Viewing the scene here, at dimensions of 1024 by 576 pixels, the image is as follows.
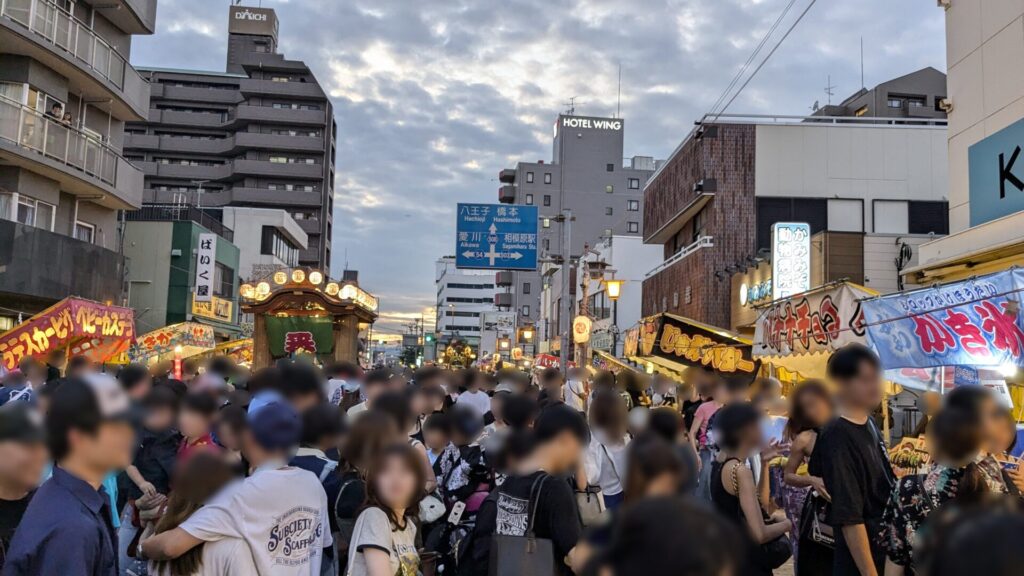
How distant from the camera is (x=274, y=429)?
3.36 metres

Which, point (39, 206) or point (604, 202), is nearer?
point (39, 206)

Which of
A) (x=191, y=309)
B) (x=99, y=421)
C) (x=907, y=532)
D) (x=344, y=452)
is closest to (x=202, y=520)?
(x=99, y=421)

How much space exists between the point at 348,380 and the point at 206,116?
205 ft

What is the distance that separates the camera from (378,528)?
3555 millimetres

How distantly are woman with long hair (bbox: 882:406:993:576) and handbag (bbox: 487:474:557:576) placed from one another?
5.30 ft

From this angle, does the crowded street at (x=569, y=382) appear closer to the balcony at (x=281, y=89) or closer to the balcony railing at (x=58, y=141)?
the balcony railing at (x=58, y=141)

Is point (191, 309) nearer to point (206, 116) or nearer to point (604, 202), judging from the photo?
point (206, 116)

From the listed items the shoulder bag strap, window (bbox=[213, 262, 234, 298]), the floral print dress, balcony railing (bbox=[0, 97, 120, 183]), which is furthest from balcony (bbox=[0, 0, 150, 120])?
the floral print dress

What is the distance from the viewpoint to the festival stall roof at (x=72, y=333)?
36.9 feet

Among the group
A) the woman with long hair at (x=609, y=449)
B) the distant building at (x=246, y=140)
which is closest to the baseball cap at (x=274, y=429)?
the woman with long hair at (x=609, y=449)

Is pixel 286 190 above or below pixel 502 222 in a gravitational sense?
above

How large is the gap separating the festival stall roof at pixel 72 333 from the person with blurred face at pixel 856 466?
1141cm

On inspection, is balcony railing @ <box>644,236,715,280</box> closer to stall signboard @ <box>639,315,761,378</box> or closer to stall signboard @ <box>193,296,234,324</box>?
stall signboard @ <box>639,315,761,378</box>

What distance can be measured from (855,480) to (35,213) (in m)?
20.1
